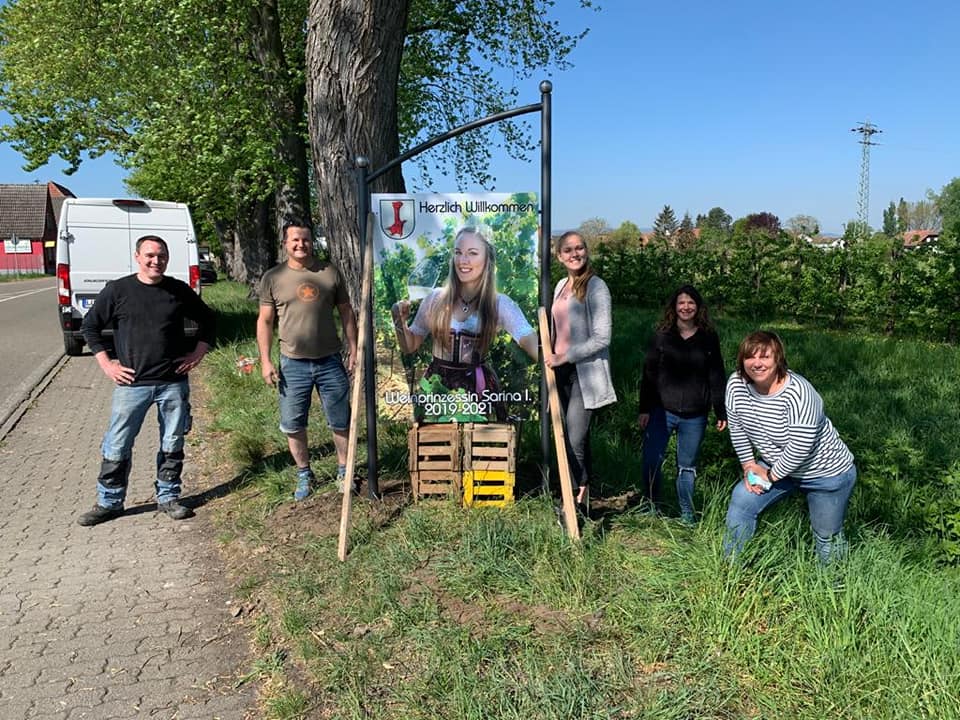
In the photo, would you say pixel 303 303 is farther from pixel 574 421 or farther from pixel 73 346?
pixel 73 346

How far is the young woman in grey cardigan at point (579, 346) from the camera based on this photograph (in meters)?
4.40

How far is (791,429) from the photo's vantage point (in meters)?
3.58

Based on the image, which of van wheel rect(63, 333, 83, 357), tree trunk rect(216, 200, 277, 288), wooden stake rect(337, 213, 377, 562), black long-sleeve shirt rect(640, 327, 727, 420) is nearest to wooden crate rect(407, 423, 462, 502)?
wooden stake rect(337, 213, 377, 562)

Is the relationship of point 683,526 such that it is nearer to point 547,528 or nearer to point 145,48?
point 547,528

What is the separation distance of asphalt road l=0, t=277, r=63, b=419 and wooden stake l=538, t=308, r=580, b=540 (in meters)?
7.08

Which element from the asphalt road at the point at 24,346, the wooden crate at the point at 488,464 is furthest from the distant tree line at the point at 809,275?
the asphalt road at the point at 24,346

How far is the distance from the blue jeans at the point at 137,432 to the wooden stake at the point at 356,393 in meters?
1.49

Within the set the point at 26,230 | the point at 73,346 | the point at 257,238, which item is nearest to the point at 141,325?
the point at 73,346

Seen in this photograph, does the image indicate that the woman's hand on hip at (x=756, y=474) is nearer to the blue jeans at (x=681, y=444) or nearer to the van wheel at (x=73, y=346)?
the blue jeans at (x=681, y=444)

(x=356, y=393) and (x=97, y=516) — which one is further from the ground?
(x=356, y=393)

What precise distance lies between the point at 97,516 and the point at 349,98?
3.50 m

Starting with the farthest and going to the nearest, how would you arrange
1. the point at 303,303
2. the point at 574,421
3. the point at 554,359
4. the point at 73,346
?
the point at 73,346
the point at 303,303
the point at 574,421
the point at 554,359

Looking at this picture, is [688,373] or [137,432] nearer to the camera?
[688,373]

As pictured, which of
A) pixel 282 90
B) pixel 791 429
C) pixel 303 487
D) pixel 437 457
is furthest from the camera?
pixel 282 90
